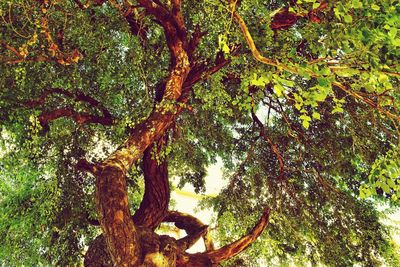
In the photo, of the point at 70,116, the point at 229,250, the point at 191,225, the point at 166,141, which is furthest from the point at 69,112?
the point at 229,250

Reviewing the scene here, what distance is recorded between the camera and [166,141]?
9188 mm

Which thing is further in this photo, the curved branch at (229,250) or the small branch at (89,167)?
the curved branch at (229,250)

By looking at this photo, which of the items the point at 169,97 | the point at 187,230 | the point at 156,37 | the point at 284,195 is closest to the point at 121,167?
the point at 169,97

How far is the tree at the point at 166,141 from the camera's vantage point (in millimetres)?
6773

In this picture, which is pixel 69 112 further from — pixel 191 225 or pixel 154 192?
pixel 191 225

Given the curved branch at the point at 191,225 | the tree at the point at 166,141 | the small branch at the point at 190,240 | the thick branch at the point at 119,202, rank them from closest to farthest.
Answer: the thick branch at the point at 119,202
the tree at the point at 166,141
the small branch at the point at 190,240
the curved branch at the point at 191,225

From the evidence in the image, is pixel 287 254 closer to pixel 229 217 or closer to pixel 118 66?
pixel 229 217

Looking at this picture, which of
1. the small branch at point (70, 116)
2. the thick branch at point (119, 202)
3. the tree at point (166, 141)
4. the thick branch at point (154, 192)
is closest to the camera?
the thick branch at point (119, 202)

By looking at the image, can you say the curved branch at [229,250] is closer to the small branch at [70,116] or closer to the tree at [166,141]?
the tree at [166,141]

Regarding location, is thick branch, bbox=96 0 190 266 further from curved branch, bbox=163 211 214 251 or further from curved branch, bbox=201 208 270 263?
curved branch, bbox=163 211 214 251

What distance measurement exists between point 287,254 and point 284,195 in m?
1.79

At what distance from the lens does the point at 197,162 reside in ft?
38.0

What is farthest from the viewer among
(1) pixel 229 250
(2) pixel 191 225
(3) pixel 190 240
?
(2) pixel 191 225

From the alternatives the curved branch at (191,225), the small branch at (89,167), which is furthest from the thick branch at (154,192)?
the small branch at (89,167)
